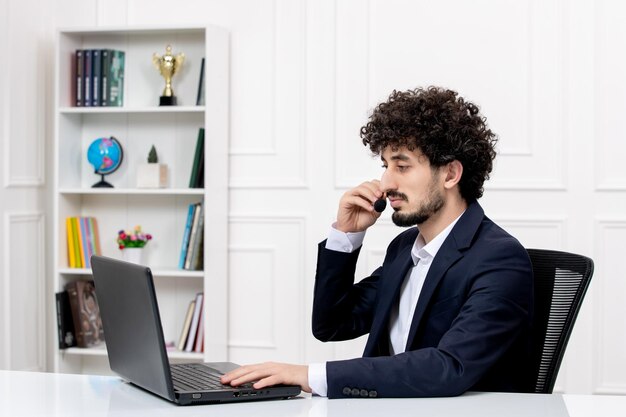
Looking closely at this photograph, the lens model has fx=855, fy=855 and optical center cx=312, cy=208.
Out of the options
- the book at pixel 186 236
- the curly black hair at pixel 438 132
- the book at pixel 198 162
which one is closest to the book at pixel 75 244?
the book at pixel 186 236

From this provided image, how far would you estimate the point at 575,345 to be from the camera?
3.77 m

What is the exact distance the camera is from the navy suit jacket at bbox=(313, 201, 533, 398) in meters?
1.67

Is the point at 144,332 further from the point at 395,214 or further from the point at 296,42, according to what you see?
the point at 296,42

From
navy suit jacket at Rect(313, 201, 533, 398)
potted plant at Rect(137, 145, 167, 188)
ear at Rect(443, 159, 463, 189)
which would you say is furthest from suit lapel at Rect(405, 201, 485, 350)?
potted plant at Rect(137, 145, 167, 188)

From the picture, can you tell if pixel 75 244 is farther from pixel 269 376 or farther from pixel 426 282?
pixel 269 376

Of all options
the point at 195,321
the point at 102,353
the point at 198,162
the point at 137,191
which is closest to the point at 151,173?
the point at 137,191

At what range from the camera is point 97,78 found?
4.04 m

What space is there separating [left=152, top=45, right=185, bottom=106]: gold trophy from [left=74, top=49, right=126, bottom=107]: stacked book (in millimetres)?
207

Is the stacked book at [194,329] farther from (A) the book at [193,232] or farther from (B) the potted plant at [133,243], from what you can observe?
(B) the potted plant at [133,243]

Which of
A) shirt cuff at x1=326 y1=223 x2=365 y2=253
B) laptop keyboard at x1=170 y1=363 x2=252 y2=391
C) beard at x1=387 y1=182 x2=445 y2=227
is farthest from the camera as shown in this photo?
shirt cuff at x1=326 y1=223 x2=365 y2=253

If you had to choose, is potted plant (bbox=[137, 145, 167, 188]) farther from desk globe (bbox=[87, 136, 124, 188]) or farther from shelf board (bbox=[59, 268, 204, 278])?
shelf board (bbox=[59, 268, 204, 278])

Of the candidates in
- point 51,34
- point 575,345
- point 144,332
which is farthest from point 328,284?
point 51,34

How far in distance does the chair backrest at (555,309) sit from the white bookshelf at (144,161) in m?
2.09

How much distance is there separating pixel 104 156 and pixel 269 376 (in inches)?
103
